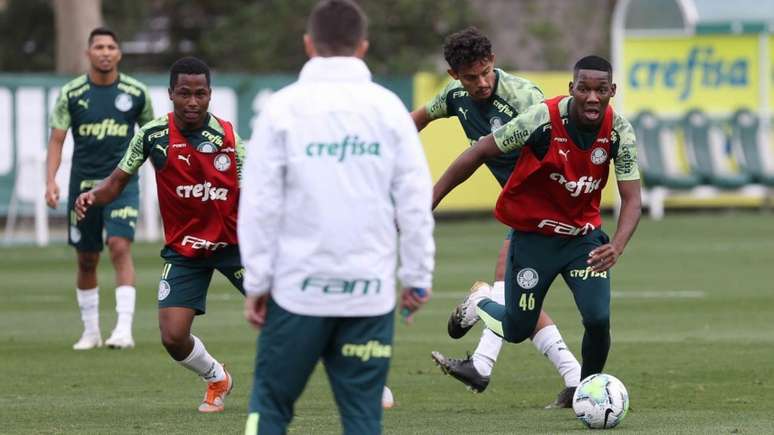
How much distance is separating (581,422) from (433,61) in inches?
993

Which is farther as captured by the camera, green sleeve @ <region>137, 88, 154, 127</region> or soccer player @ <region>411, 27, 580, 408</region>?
green sleeve @ <region>137, 88, 154, 127</region>

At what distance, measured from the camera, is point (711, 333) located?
13.7 m

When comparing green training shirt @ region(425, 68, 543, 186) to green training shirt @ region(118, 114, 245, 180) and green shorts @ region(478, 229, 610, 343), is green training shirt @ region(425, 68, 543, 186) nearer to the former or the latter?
green shorts @ region(478, 229, 610, 343)

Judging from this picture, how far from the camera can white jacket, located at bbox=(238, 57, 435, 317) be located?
6289 millimetres

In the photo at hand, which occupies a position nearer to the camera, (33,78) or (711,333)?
(711,333)

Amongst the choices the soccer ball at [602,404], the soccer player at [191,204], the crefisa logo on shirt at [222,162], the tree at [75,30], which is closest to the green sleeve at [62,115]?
the soccer player at [191,204]

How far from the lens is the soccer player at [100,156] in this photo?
1325cm

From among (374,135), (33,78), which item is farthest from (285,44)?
(374,135)

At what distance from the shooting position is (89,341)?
43.7 ft

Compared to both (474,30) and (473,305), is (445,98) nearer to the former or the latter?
(474,30)

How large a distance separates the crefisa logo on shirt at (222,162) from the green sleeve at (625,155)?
235cm

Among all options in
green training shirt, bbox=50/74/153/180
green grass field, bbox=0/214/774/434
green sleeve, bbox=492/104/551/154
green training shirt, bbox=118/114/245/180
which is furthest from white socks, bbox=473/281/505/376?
green training shirt, bbox=50/74/153/180

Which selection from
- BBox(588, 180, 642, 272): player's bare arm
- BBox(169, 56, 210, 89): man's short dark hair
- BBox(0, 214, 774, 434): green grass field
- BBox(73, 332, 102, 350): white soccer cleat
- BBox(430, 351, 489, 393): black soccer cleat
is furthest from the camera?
BBox(73, 332, 102, 350): white soccer cleat

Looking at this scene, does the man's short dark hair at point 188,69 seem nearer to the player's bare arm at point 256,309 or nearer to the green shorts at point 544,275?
the green shorts at point 544,275
